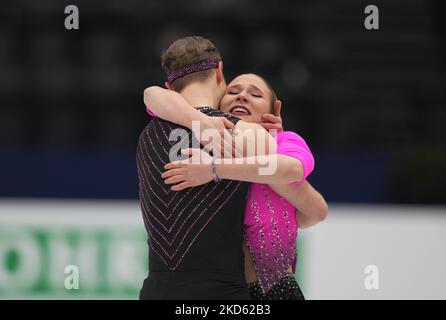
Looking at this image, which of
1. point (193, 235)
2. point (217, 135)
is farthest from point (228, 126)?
point (193, 235)

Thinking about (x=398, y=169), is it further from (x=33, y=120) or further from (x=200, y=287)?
(x=200, y=287)

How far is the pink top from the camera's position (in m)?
2.33

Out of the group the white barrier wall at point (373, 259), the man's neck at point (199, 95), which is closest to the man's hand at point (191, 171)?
the man's neck at point (199, 95)

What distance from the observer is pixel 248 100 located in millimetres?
2438

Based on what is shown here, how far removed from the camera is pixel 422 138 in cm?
785

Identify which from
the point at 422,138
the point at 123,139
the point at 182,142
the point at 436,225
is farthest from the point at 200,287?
the point at 422,138

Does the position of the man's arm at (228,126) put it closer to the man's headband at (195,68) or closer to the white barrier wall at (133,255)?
the man's headband at (195,68)

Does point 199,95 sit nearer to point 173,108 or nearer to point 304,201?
point 173,108

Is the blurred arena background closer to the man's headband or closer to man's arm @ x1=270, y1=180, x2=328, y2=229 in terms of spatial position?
man's arm @ x1=270, y1=180, x2=328, y2=229

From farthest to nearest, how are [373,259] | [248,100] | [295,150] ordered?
[373,259] < [248,100] < [295,150]

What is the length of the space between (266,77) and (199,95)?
18.2 ft

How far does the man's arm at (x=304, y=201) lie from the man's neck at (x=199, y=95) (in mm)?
318

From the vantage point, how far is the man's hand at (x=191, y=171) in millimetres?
2211
